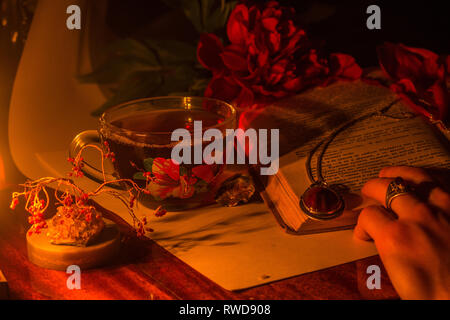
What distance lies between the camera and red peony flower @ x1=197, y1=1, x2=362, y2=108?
947 millimetres

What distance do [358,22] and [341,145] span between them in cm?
50

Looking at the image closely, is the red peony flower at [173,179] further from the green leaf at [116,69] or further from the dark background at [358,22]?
the dark background at [358,22]

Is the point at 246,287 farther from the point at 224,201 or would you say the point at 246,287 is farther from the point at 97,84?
the point at 97,84

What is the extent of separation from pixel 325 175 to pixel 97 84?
0.58m

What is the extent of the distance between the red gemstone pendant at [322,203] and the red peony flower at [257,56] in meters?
0.26

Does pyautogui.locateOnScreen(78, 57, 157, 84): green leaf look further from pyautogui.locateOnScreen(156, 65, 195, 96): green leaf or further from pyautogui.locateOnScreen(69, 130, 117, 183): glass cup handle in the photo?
pyautogui.locateOnScreen(69, 130, 117, 183): glass cup handle

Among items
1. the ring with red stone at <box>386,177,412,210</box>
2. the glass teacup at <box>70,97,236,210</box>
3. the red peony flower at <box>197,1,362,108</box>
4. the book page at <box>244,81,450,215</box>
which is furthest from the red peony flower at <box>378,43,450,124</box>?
the glass teacup at <box>70,97,236,210</box>

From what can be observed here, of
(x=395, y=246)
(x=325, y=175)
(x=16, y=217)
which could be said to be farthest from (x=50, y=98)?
(x=395, y=246)

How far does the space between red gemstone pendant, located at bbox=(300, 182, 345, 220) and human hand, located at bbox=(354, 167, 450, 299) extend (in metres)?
0.04

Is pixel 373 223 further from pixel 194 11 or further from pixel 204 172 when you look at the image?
pixel 194 11

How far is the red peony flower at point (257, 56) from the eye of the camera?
3.11ft

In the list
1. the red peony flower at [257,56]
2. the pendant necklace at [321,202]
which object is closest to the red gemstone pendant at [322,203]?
the pendant necklace at [321,202]

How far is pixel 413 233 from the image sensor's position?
67cm

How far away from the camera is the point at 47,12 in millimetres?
1078
